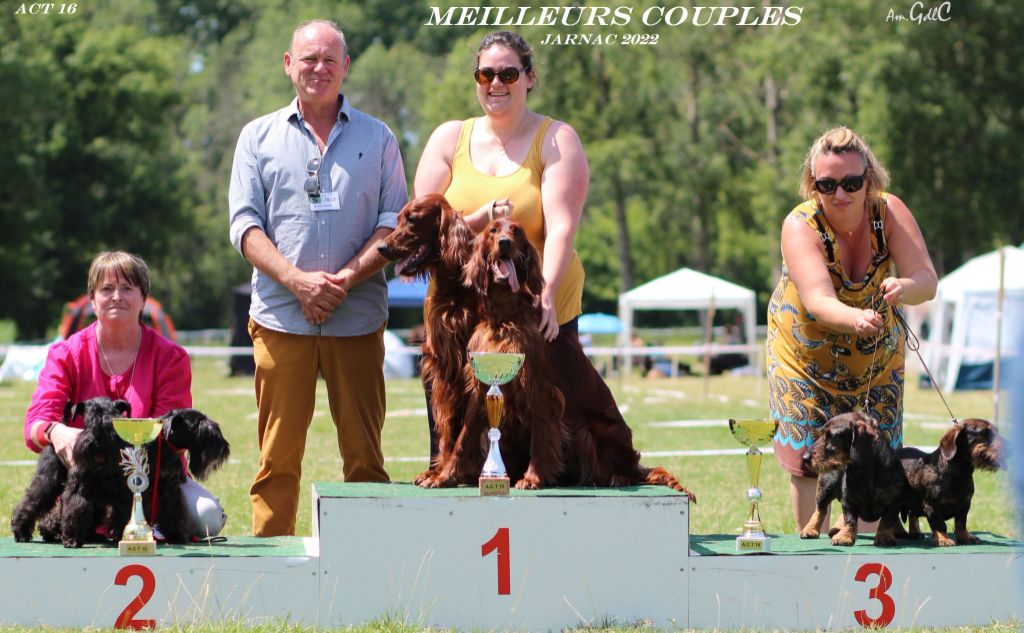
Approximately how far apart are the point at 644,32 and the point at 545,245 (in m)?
32.4

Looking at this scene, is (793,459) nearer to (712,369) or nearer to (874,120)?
(712,369)

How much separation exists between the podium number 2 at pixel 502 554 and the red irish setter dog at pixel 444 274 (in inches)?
15.0

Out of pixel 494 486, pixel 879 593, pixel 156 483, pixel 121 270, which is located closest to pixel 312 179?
pixel 121 270

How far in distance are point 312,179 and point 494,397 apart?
4.37 ft

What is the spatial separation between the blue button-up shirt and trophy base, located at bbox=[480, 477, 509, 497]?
3.82 ft

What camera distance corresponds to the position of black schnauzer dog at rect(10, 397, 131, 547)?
3854 mm

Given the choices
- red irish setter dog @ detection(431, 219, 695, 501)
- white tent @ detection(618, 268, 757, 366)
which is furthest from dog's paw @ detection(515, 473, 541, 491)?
white tent @ detection(618, 268, 757, 366)

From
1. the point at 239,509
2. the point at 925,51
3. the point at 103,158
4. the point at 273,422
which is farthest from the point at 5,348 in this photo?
the point at 925,51

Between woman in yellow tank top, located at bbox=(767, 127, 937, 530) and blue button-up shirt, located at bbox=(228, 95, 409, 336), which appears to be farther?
blue button-up shirt, located at bbox=(228, 95, 409, 336)

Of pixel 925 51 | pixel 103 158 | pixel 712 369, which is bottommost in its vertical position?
pixel 712 369

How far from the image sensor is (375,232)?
15.3 ft

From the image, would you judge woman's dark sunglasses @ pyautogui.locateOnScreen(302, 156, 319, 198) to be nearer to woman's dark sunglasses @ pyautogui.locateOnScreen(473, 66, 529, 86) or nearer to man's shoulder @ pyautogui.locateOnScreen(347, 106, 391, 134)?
man's shoulder @ pyautogui.locateOnScreen(347, 106, 391, 134)

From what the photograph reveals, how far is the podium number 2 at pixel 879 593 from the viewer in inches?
152

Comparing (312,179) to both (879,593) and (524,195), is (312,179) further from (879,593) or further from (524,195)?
(879,593)
